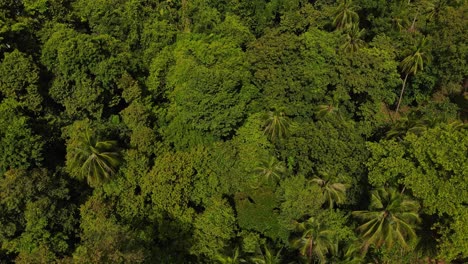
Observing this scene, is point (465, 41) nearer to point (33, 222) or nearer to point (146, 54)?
point (146, 54)

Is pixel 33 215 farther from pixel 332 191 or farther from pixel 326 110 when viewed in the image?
pixel 326 110

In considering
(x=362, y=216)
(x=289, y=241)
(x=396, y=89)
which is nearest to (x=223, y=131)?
(x=289, y=241)

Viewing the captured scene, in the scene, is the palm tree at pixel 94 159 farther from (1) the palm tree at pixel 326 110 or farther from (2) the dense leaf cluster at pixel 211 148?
(1) the palm tree at pixel 326 110

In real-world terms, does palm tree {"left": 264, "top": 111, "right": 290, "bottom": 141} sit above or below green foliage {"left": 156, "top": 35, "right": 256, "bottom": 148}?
below

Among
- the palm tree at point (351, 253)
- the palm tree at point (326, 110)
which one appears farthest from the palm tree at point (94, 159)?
the palm tree at point (351, 253)

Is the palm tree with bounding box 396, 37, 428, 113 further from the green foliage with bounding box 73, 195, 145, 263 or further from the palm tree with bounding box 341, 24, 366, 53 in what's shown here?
the green foliage with bounding box 73, 195, 145, 263

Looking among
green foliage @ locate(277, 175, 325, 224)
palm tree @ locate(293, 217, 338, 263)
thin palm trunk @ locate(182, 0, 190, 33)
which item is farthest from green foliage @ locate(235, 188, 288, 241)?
thin palm trunk @ locate(182, 0, 190, 33)
